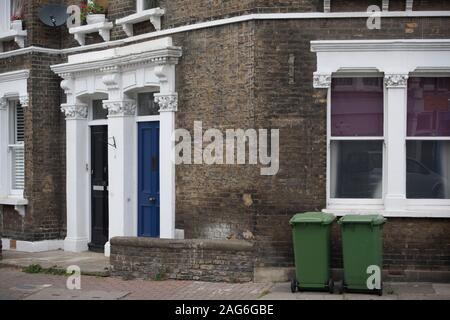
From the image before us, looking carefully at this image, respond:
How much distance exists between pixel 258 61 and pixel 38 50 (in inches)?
241

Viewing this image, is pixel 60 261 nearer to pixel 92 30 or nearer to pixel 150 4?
pixel 92 30

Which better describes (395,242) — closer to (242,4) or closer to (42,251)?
(242,4)

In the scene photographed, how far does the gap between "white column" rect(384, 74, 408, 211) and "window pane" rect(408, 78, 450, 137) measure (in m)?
0.24

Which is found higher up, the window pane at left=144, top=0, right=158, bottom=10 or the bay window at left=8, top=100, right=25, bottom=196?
the window pane at left=144, top=0, right=158, bottom=10

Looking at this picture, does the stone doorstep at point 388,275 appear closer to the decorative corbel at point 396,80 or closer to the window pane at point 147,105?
the decorative corbel at point 396,80

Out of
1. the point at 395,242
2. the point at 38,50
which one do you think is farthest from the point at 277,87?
the point at 38,50

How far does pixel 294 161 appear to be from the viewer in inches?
444

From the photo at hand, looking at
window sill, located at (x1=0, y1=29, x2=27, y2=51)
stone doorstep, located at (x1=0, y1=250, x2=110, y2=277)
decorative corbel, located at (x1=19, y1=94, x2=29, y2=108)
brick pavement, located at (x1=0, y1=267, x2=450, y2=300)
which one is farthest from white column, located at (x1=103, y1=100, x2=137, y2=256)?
window sill, located at (x1=0, y1=29, x2=27, y2=51)

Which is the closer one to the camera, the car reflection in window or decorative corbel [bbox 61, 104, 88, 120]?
the car reflection in window

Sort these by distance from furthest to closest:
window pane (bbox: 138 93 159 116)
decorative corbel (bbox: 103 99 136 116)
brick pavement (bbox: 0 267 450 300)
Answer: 1. decorative corbel (bbox: 103 99 136 116)
2. window pane (bbox: 138 93 159 116)
3. brick pavement (bbox: 0 267 450 300)

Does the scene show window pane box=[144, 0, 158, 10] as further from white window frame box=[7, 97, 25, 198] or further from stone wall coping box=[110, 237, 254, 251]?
stone wall coping box=[110, 237, 254, 251]

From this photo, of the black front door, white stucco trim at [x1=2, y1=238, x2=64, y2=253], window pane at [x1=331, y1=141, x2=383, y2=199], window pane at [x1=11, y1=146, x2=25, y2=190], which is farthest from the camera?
window pane at [x1=11, y1=146, x2=25, y2=190]

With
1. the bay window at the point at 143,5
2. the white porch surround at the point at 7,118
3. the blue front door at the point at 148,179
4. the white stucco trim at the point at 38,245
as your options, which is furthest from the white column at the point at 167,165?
the white porch surround at the point at 7,118

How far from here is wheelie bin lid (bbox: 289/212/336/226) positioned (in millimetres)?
10195
